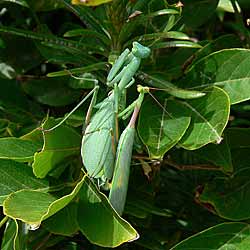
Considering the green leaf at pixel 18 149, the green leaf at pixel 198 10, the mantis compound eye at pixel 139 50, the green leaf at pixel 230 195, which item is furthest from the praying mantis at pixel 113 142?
the green leaf at pixel 198 10

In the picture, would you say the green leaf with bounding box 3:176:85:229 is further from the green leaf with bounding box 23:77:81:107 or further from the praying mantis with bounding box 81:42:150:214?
the green leaf with bounding box 23:77:81:107

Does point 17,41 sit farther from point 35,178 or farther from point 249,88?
point 249,88

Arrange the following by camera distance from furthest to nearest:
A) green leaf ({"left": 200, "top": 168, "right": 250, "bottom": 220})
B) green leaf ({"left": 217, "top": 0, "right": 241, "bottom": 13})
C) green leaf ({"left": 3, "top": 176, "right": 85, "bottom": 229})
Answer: green leaf ({"left": 217, "top": 0, "right": 241, "bottom": 13}) → green leaf ({"left": 200, "top": 168, "right": 250, "bottom": 220}) → green leaf ({"left": 3, "top": 176, "right": 85, "bottom": 229})

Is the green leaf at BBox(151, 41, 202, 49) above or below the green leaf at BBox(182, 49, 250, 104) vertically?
above

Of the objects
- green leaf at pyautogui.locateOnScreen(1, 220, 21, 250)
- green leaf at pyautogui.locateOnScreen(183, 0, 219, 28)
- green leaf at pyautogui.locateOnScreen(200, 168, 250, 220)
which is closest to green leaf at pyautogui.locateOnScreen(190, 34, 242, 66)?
green leaf at pyautogui.locateOnScreen(183, 0, 219, 28)

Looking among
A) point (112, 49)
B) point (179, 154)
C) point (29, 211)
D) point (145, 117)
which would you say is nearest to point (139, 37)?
point (112, 49)

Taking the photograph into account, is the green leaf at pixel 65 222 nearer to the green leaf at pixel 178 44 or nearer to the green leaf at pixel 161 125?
the green leaf at pixel 161 125
